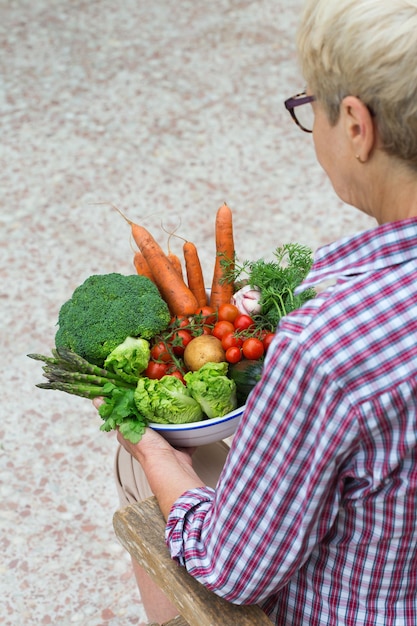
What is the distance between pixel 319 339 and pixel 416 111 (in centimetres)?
29

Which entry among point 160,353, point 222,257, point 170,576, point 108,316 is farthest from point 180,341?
point 170,576

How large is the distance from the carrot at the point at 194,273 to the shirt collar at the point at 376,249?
2.75 ft

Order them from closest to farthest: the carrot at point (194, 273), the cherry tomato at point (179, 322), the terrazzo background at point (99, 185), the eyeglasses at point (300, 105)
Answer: the eyeglasses at point (300, 105)
the cherry tomato at point (179, 322)
the carrot at point (194, 273)
the terrazzo background at point (99, 185)

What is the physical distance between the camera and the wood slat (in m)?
1.27

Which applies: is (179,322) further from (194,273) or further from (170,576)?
(170,576)

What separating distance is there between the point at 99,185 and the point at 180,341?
233 centimetres

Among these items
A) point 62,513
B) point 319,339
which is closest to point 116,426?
point 319,339

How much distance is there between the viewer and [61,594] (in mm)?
2373

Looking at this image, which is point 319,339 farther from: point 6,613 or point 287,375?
point 6,613

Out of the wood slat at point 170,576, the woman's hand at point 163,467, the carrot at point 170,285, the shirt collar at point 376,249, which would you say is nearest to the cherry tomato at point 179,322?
the carrot at point 170,285

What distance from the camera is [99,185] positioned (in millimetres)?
3906

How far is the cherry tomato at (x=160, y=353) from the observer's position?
1708mm

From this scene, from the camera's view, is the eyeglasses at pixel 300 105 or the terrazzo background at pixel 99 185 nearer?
the eyeglasses at pixel 300 105

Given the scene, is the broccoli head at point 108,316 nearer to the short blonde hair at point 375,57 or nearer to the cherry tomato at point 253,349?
the cherry tomato at point 253,349
